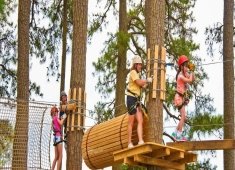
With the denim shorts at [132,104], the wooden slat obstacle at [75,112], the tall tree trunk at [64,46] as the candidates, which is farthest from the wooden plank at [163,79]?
the tall tree trunk at [64,46]

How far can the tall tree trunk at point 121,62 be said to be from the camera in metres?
14.6

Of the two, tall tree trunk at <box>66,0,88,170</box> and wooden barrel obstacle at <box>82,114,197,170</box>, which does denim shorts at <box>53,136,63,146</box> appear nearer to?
tall tree trunk at <box>66,0,88,170</box>

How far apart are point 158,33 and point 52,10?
8446 mm

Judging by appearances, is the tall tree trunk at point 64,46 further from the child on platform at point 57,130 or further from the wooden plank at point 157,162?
the wooden plank at point 157,162

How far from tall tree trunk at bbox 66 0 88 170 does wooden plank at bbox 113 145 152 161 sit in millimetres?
2496

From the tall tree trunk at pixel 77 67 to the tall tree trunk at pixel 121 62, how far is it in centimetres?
389

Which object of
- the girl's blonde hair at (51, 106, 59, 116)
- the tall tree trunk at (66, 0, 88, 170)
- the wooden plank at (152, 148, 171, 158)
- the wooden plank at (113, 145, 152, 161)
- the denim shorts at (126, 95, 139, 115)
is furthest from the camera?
the tall tree trunk at (66, 0, 88, 170)

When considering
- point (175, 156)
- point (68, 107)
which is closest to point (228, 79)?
point (68, 107)

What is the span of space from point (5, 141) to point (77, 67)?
196cm

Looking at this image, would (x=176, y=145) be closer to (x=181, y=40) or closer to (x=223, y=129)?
(x=223, y=129)

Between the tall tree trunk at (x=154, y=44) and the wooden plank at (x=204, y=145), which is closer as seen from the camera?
the wooden plank at (x=204, y=145)

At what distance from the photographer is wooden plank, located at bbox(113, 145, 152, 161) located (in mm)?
6959

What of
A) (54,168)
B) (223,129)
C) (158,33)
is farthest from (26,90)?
(158,33)

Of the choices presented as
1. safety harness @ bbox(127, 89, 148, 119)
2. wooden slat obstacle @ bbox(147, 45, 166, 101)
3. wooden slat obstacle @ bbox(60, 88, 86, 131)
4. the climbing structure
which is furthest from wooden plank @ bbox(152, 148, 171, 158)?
the climbing structure
